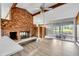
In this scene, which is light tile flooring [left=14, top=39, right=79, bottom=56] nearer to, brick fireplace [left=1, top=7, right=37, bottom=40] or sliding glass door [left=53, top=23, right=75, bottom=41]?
sliding glass door [left=53, top=23, right=75, bottom=41]

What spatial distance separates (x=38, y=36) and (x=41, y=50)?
0.36 metres

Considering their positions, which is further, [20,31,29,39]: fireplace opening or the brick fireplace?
[20,31,29,39]: fireplace opening

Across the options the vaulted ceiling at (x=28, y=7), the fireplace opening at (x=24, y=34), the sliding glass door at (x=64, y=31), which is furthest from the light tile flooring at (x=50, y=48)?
the vaulted ceiling at (x=28, y=7)

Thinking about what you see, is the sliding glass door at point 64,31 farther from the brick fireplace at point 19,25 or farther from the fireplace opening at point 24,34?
the fireplace opening at point 24,34

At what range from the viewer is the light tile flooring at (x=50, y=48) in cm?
301

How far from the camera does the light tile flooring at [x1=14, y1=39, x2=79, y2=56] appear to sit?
9.88 ft

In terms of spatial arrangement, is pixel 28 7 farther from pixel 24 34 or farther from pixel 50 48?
pixel 50 48

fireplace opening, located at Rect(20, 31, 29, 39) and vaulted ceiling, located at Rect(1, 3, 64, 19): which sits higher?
vaulted ceiling, located at Rect(1, 3, 64, 19)

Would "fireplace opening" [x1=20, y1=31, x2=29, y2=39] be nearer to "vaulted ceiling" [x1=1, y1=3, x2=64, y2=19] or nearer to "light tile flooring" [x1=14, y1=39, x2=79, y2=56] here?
"light tile flooring" [x1=14, y1=39, x2=79, y2=56]

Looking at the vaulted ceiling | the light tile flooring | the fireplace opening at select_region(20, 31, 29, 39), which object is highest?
the vaulted ceiling

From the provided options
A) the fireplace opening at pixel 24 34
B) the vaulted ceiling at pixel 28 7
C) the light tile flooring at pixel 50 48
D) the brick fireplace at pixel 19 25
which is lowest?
the light tile flooring at pixel 50 48

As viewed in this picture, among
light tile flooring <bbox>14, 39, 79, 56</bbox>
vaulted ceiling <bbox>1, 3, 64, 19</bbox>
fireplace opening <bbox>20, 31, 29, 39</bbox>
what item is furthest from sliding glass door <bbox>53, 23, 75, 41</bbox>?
fireplace opening <bbox>20, 31, 29, 39</bbox>

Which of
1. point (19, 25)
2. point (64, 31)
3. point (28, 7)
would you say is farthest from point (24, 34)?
point (64, 31)

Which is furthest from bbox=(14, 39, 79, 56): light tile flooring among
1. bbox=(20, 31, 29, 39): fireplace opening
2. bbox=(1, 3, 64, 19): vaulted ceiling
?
bbox=(1, 3, 64, 19): vaulted ceiling
